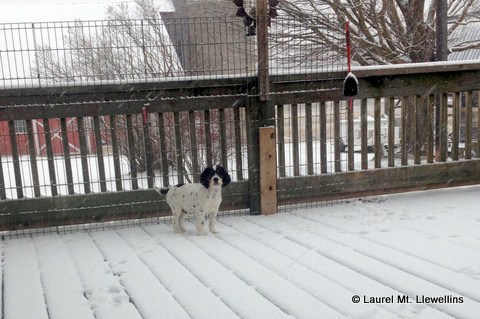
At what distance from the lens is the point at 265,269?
3689mm

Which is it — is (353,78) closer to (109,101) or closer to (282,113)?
(282,113)

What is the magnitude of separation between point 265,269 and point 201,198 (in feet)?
4.13

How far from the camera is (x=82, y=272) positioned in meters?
3.82

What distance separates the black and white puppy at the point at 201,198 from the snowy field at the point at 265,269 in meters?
0.16

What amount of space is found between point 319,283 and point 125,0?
1557cm

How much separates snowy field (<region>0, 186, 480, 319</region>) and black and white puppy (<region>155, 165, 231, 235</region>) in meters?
0.16

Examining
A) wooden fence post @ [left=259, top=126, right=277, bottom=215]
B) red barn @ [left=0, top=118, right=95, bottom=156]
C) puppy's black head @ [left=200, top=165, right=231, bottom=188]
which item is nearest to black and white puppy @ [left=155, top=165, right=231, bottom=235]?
puppy's black head @ [left=200, top=165, right=231, bottom=188]

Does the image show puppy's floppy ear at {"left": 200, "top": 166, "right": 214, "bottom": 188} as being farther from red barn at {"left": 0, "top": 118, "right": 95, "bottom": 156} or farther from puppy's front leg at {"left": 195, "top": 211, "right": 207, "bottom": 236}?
red barn at {"left": 0, "top": 118, "right": 95, "bottom": 156}

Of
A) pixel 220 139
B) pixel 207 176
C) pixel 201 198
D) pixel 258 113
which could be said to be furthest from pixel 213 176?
pixel 258 113

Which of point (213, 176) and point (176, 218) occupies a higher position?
point (213, 176)

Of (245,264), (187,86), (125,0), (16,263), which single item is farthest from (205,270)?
(125,0)

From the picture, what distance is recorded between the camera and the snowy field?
119 inches

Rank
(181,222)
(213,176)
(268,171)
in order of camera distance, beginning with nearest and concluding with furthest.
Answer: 1. (213,176)
2. (181,222)
3. (268,171)

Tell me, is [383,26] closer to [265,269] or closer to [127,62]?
[127,62]
